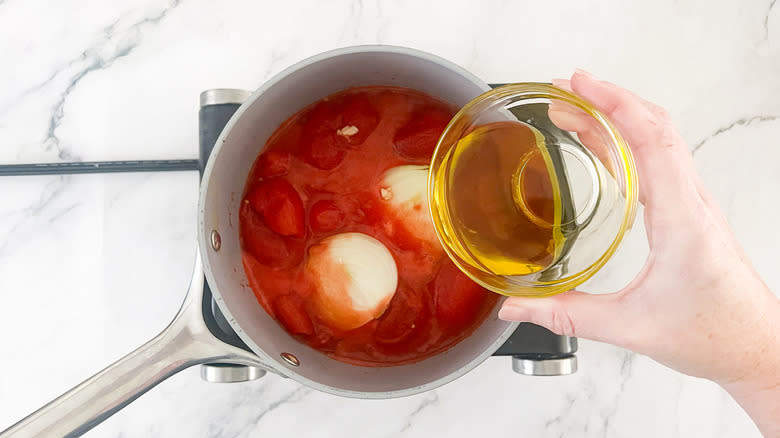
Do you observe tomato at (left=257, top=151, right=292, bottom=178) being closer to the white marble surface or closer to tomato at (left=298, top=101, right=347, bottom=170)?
tomato at (left=298, top=101, right=347, bottom=170)

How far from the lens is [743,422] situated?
678mm

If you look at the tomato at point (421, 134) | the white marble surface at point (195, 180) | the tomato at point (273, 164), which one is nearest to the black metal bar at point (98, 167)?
the white marble surface at point (195, 180)

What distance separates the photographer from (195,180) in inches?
25.9

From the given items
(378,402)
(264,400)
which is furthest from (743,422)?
(264,400)

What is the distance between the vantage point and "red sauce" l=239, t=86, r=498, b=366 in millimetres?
542

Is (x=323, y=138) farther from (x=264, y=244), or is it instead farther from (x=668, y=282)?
(x=668, y=282)

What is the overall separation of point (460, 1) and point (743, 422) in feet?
1.88

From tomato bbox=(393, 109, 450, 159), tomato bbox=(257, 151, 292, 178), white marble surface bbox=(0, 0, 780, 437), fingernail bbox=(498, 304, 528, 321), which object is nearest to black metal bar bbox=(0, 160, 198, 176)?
white marble surface bbox=(0, 0, 780, 437)

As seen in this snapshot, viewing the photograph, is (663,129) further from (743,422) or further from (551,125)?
(743,422)

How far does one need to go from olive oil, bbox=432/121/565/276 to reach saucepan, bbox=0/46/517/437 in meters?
0.05

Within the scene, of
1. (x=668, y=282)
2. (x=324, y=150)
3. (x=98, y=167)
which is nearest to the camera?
(x=668, y=282)

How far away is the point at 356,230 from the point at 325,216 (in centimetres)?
3

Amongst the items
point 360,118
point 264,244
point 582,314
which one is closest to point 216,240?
point 264,244

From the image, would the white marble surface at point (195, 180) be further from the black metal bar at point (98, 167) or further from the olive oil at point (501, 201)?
the olive oil at point (501, 201)
